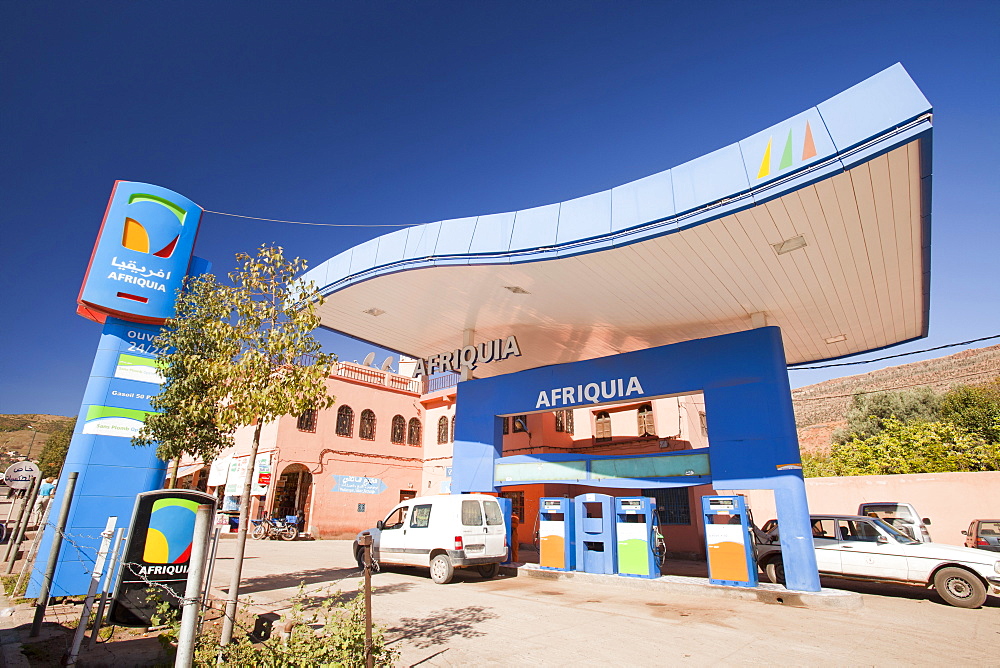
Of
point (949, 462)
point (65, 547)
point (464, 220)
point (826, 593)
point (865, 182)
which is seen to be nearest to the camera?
point (865, 182)

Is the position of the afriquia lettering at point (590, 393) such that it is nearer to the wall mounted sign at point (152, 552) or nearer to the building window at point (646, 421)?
the wall mounted sign at point (152, 552)

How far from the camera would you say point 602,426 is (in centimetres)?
2166

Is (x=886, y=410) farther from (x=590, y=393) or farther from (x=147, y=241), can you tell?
(x=147, y=241)

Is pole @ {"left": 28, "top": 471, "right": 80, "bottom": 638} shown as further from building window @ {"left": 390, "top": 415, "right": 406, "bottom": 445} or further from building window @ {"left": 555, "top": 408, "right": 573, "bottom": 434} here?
building window @ {"left": 390, "top": 415, "right": 406, "bottom": 445}

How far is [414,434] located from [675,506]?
13430mm

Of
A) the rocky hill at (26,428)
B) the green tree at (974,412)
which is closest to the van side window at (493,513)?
the green tree at (974,412)

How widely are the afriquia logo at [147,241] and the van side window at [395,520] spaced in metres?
6.93

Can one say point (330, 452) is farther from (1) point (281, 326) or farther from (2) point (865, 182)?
(2) point (865, 182)

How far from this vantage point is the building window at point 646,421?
19.9 m

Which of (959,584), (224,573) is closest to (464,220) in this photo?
(224,573)

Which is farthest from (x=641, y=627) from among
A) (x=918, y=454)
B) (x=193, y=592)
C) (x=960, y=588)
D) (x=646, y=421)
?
(x=918, y=454)

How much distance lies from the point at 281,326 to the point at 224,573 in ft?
29.2

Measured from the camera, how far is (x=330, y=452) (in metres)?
23.6

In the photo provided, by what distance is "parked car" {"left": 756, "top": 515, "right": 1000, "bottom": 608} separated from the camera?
8.86m
